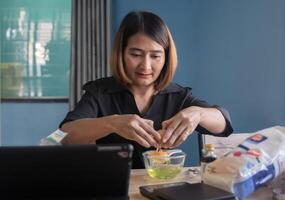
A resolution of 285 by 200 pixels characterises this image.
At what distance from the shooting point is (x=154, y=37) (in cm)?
147

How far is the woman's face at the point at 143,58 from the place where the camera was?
1.46 metres

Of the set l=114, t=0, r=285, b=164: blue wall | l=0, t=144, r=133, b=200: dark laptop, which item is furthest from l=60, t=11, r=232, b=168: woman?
l=114, t=0, r=285, b=164: blue wall

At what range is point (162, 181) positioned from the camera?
1.10m

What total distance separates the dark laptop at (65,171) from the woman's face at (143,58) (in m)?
0.76

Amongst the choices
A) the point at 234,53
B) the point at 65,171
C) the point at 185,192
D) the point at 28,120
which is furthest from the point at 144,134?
the point at 28,120

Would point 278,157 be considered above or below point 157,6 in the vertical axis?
below

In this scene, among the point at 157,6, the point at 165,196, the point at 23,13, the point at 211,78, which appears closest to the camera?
the point at 165,196

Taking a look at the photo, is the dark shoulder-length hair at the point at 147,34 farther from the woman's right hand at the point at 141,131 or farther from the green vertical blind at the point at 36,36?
the green vertical blind at the point at 36,36

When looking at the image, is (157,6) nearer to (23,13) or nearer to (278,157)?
(23,13)

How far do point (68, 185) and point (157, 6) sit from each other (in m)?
2.27

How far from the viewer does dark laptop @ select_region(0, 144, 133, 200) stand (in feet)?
2.32

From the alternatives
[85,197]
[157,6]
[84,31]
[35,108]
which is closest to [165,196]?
[85,197]

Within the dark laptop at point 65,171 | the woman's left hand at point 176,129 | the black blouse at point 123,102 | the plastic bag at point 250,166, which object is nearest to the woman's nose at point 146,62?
the black blouse at point 123,102

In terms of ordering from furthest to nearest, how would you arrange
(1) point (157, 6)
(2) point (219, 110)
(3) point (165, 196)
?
(1) point (157, 6) < (2) point (219, 110) < (3) point (165, 196)
